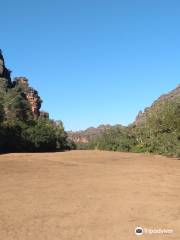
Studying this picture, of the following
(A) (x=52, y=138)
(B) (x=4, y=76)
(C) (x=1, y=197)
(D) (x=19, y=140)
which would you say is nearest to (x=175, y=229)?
(C) (x=1, y=197)

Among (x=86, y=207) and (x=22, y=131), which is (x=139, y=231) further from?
(x=22, y=131)

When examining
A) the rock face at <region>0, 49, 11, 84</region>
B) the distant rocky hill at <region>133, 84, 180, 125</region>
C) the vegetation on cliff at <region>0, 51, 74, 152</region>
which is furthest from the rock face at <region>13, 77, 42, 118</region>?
the vegetation on cliff at <region>0, 51, 74, 152</region>

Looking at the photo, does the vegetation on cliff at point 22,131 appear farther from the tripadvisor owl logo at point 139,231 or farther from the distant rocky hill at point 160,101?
the tripadvisor owl logo at point 139,231

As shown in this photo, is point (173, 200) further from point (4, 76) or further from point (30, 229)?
point (4, 76)

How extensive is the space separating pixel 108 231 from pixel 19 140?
→ 4845 cm

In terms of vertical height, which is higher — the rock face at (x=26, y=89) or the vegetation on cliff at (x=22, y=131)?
the rock face at (x=26, y=89)

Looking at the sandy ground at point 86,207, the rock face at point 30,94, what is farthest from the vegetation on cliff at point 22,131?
the sandy ground at point 86,207

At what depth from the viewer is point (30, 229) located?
12.1m

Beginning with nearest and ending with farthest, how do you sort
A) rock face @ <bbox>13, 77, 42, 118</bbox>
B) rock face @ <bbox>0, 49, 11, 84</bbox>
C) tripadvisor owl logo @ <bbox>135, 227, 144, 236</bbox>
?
tripadvisor owl logo @ <bbox>135, 227, 144, 236</bbox>
rock face @ <bbox>0, 49, 11, 84</bbox>
rock face @ <bbox>13, 77, 42, 118</bbox>

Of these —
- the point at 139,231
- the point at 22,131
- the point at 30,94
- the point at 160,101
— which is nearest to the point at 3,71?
the point at 30,94

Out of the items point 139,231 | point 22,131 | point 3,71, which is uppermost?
point 3,71

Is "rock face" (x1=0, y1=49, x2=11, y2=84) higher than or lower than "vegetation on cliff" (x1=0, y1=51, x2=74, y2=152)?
higher

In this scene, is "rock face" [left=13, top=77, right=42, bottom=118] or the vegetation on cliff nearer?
the vegetation on cliff

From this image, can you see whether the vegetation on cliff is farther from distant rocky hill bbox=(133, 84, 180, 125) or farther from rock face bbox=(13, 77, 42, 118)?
rock face bbox=(13, 77, 42, 118)
